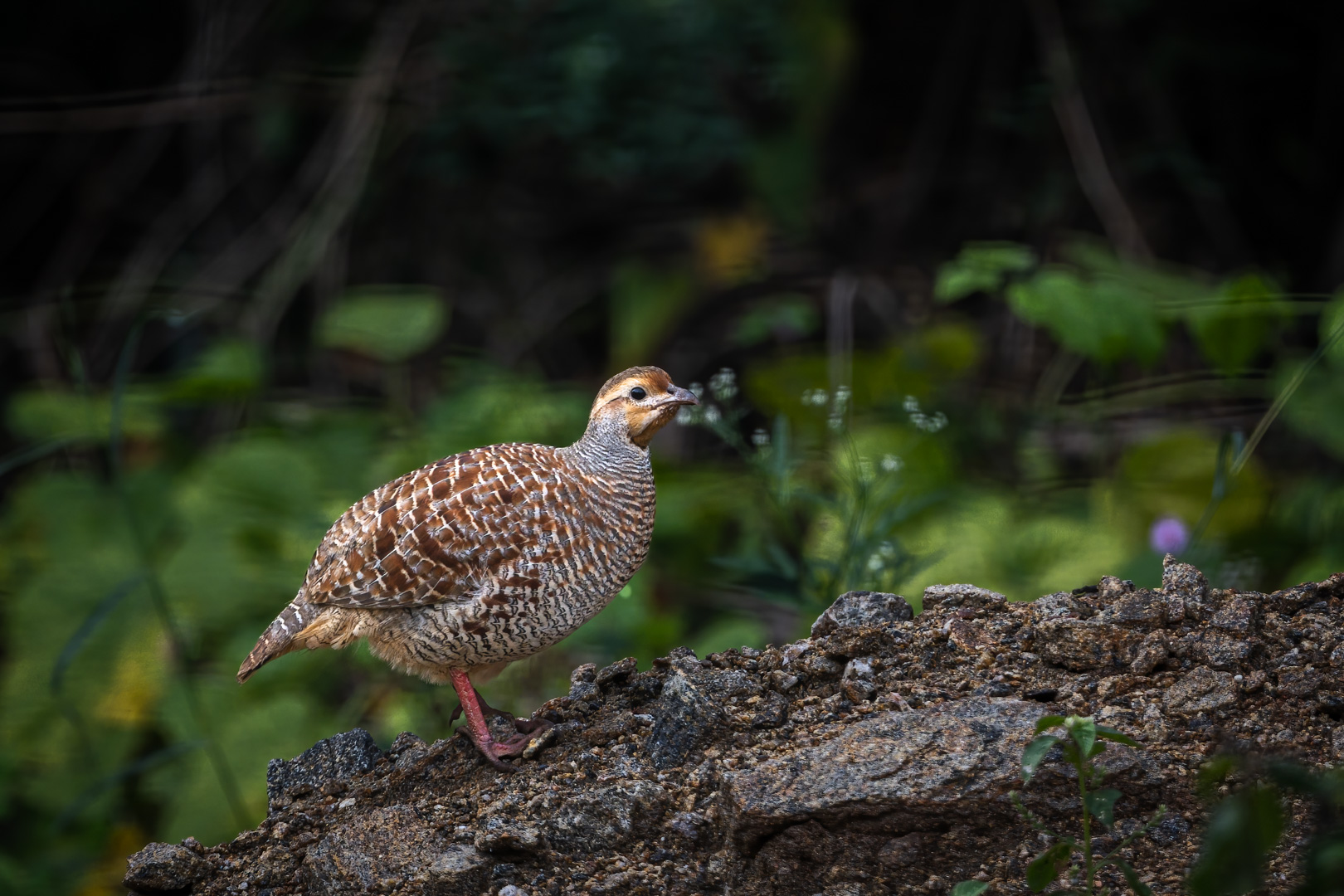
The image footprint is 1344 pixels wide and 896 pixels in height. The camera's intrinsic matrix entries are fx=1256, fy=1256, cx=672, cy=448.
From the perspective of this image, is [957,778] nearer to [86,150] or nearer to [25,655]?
[25,655]

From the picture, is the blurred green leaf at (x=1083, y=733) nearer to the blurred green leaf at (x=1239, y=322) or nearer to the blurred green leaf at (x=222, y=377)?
the blurred green leaf at (x=1239, y=322)

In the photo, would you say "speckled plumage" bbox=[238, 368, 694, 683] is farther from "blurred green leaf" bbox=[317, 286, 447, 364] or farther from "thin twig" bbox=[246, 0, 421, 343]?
"thin twig" bbox=[246, 0, 421, 343]

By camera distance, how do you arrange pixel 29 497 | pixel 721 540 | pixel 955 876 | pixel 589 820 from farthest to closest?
1. pixel 29 497
2. pixel 721 540
3. pixel 589 820
4. pixel 955 876

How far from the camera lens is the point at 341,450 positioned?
590 cm

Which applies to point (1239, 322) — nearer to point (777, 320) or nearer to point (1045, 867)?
point (777, 320)

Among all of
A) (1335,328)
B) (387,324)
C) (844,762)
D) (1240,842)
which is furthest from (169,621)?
(1335,328)

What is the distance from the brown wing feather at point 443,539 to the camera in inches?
117

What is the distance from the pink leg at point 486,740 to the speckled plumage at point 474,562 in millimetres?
111

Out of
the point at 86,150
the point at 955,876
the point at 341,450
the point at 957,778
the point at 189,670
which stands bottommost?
the point at 955,876

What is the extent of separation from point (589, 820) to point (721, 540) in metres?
3.27

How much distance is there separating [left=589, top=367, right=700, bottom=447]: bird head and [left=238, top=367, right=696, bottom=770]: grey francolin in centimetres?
10

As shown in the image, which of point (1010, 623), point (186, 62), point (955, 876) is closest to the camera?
point (955, 876)

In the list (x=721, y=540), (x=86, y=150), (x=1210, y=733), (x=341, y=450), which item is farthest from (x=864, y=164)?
(x=1210, y=733)

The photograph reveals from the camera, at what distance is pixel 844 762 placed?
247 cm
